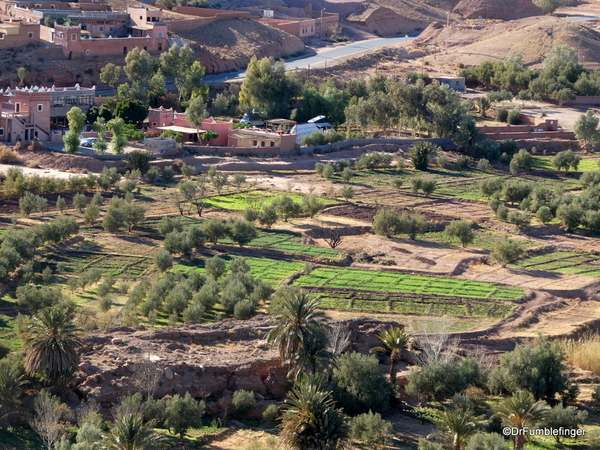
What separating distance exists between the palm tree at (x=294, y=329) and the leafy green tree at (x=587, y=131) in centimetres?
4700

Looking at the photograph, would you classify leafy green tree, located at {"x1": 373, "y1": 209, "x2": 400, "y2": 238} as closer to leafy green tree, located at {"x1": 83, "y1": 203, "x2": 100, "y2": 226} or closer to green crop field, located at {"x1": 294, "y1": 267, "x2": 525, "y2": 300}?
green crop field, located at {"x1": 294, "y1": 267, "x2": 525, "y2": 300}

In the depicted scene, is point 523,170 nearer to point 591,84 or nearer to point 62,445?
point 591,84

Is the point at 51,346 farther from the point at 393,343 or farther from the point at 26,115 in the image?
the point at 26,115

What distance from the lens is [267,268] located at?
43.6 metres

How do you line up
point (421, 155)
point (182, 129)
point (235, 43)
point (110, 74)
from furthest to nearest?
1. point (235, 43)
2. point (110, 74)
3. point (182, 129)
4. point (421, 155)

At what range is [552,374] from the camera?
102 ft

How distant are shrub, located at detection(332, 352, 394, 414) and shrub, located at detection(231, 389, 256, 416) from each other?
2355 mm

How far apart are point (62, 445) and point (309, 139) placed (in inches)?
1772

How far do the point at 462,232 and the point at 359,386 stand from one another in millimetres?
20675

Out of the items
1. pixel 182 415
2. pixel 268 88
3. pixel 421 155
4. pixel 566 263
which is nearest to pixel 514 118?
pixel 421 155

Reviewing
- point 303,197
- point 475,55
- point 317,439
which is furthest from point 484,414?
point 475,55

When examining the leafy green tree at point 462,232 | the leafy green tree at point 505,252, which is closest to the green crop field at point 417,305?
the leafy green tree at point 505,252

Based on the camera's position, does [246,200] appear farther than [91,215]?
Yes

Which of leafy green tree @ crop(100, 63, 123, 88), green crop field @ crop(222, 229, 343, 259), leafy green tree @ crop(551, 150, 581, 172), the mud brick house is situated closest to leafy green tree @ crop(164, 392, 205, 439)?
green crop field @ crop(222, 229, 343, 259)
